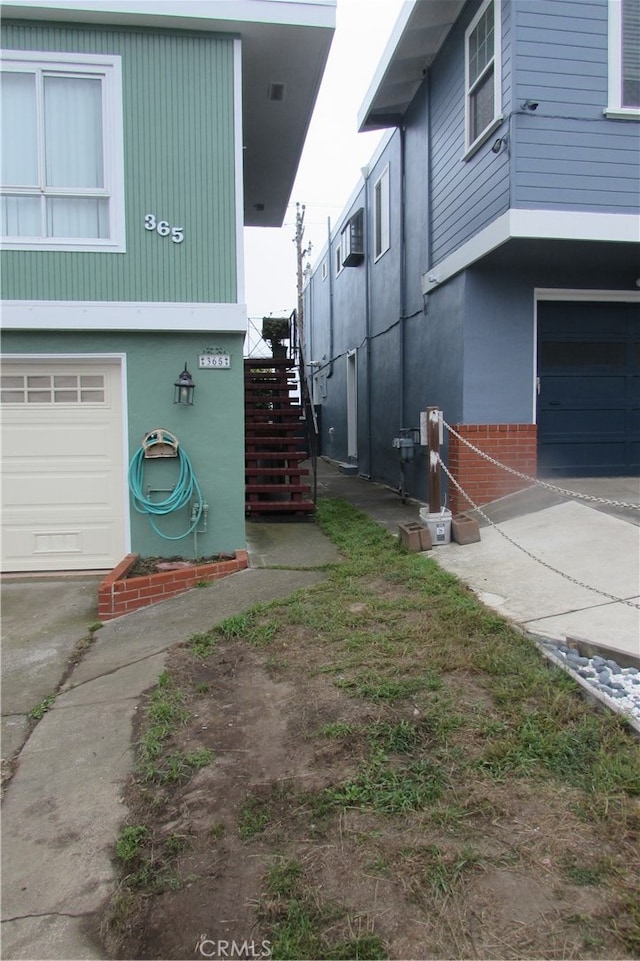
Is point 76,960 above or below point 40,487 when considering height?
below

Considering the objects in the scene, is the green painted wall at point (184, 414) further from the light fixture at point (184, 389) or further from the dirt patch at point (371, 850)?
the dirt patch at point (371, 850)

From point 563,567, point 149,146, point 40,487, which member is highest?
point 149,146

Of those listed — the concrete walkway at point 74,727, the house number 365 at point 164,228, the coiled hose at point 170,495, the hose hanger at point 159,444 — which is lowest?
the concrete walkway at point 74,727

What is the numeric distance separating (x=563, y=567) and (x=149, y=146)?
4909mm

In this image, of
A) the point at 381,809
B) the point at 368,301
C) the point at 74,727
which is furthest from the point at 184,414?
the point at 368,301

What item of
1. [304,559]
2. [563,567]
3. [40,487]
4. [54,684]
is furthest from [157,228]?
[563,567]

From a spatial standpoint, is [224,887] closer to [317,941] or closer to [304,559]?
[317,941]

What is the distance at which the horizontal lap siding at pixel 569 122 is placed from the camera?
18.6 feet

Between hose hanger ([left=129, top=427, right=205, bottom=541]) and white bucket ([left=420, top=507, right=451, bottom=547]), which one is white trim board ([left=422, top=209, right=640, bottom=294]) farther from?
hose hanger ([left=129, top=427, right=205, bottom=541])

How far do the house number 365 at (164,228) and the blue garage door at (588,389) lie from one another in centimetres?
386

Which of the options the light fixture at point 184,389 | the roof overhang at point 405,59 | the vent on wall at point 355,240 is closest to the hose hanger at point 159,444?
the light fixture at point 184,389

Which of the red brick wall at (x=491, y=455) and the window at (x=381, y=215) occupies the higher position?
the window at (x=381, y=215)

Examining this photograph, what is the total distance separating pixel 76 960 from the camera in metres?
1.77

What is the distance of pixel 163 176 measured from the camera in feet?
18.2
